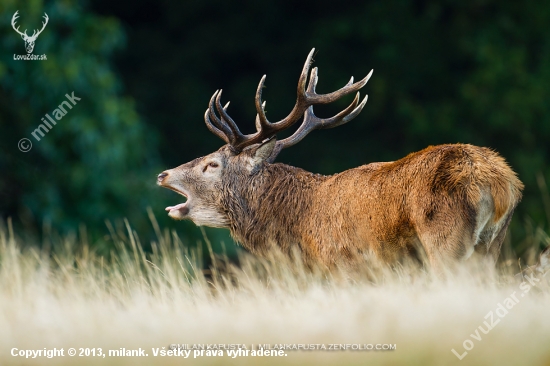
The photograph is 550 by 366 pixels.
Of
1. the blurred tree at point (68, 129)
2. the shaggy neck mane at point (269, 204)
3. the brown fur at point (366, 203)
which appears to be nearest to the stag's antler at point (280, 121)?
the brown fur at point (366, 203)

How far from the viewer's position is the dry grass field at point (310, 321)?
13.7 feet

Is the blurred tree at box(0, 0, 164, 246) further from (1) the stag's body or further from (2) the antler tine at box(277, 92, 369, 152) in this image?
(1) the stag's body

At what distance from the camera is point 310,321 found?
4.50m

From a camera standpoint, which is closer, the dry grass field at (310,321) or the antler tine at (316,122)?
the dry grass field at (310,321)

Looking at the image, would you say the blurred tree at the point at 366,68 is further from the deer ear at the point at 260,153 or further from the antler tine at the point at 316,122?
the deer ear at the point at 260,153

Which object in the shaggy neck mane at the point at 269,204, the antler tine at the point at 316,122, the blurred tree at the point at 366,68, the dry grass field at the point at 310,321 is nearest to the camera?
the dry grass field at the point at 310,321

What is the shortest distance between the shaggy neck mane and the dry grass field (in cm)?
102

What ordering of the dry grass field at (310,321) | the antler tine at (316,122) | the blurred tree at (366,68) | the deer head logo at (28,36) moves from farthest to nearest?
the blurred tree at (366,68), the deer head logo at (28,36), the antler tine at (316,122), the dry grass field at (310,321)

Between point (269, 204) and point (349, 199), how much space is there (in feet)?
2.94

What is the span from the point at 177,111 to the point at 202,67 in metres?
1.02

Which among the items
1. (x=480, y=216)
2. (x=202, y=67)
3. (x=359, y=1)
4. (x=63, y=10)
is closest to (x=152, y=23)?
(x=202, y=67)

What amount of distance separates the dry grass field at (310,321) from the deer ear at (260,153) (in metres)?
1.42

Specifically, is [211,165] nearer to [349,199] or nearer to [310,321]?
[349,199]

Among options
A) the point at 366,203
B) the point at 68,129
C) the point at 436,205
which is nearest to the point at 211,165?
the point at 366,203
